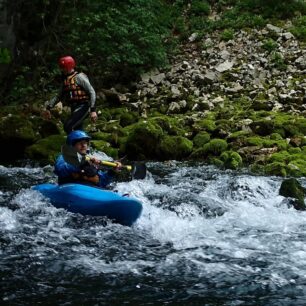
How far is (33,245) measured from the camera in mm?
5637

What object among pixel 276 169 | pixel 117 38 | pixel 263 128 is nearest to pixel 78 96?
pixel 276 169

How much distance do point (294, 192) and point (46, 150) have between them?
16.1 ft

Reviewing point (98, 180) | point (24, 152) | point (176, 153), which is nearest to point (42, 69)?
point (24, 152)

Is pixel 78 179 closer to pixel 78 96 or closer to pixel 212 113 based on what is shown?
pixel 78 96

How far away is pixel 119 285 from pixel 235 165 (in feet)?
17.7

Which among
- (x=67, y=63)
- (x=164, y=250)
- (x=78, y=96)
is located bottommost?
(x=164, y=250)

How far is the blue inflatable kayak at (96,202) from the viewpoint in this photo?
6355mm

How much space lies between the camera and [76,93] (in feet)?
30.2

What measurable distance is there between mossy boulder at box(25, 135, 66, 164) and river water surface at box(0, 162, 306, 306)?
160cm

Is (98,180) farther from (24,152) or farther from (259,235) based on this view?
(24,152)

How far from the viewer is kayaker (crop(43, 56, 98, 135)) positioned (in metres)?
9.02

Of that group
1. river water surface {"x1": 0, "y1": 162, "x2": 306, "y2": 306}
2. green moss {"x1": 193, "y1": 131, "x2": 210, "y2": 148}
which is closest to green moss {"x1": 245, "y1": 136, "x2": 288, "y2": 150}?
green moss {"x1": 193, "y1": 131, "x2": 210, "y2": 148}

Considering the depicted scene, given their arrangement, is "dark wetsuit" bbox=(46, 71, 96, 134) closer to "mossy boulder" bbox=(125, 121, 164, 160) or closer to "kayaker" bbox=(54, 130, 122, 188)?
"mossy boulder" bbox=(125, 121, 164, 160)

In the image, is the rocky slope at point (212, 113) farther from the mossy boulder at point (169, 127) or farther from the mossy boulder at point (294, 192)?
the mossy boulder at point (294, 192)
